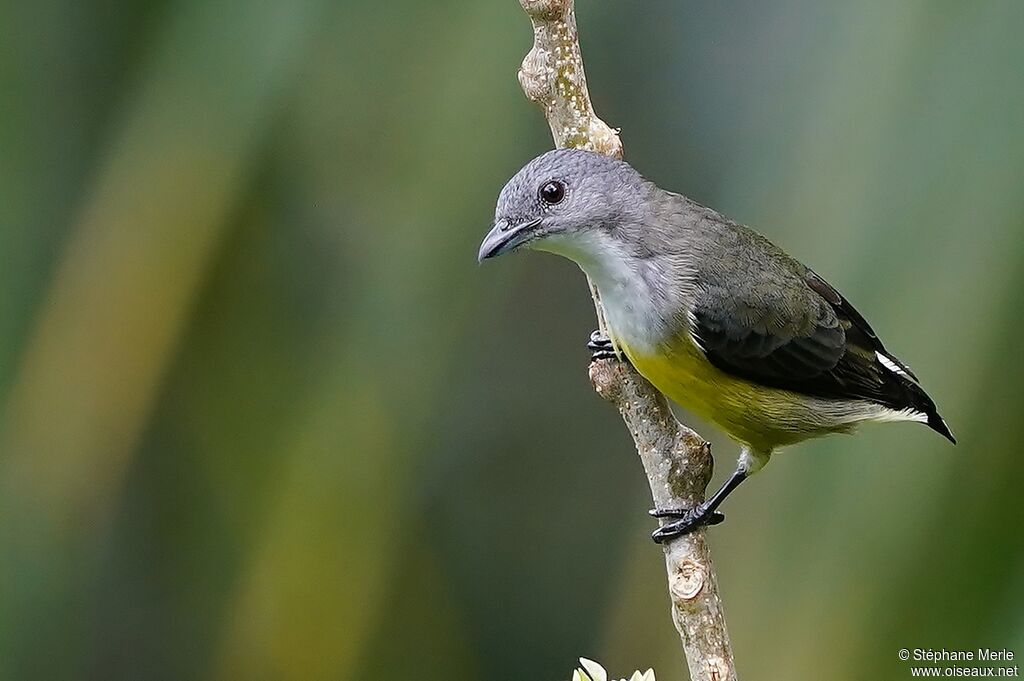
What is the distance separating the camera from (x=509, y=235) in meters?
2.73

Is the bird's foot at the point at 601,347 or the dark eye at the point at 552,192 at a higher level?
the dark eye at the point at 552,192

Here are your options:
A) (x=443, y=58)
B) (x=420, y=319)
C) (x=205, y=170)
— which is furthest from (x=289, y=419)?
(x=443, y=58)

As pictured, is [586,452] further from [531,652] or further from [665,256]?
[665,256]

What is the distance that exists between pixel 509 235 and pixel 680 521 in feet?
2.23

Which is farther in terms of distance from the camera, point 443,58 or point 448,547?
point 448,547

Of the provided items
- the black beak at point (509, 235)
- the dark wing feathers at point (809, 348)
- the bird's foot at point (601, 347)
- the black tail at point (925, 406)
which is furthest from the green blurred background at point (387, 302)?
the black beak at point (509, 235)

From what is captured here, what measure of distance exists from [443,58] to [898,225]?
48.9 inches

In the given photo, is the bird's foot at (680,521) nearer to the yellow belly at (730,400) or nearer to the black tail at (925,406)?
the yellow belly at (730,400)

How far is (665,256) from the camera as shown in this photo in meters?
2.88

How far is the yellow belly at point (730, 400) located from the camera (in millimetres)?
2785

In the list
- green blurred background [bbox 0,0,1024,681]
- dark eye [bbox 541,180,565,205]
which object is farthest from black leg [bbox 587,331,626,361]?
green blurred background [bbox 0,0,1024,681]

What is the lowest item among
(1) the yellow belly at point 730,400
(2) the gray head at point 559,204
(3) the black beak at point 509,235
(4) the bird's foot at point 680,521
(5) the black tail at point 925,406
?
(4) the bird's foot at point 680,521

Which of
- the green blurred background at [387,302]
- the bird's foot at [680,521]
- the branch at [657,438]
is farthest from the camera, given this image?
the green blurred background at [387,302]

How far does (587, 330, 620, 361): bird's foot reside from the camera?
2.91 m
